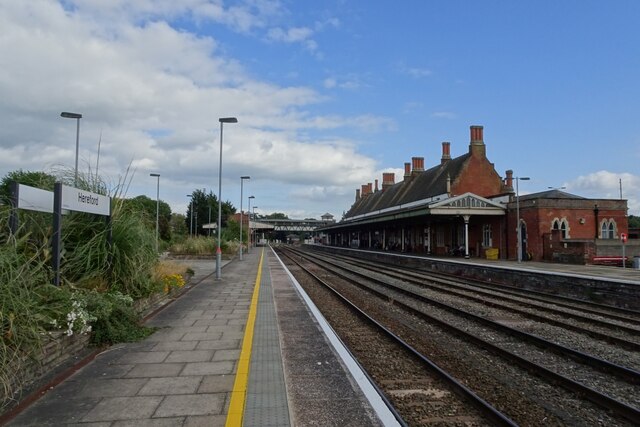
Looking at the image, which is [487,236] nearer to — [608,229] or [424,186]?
[608,229]

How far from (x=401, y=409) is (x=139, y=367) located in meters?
3.14

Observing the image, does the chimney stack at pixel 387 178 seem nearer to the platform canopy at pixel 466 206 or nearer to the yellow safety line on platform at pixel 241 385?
the platform canopy at pixel 466 206

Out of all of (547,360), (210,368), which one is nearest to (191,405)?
(210,368)

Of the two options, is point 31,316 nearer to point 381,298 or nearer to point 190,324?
point 190,324

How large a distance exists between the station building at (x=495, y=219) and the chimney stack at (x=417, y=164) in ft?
37.5

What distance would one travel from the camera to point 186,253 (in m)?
35.1

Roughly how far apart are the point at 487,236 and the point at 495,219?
6.77 ft

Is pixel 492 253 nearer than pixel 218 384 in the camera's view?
No

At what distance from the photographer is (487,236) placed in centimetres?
3956

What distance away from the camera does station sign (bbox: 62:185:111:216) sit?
24.5ft

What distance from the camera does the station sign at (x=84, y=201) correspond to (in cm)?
746

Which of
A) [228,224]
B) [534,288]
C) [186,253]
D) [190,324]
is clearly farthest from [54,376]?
[228,224]

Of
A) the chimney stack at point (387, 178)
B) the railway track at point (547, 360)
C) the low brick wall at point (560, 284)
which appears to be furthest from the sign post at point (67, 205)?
the chimney stack at point (387, 178)

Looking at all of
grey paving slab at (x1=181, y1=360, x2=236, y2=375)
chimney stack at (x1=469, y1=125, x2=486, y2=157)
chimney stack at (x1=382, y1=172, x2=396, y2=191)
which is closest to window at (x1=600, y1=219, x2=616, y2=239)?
chimney stack at (x1=469, y1=125, x2=486, y2=157)
